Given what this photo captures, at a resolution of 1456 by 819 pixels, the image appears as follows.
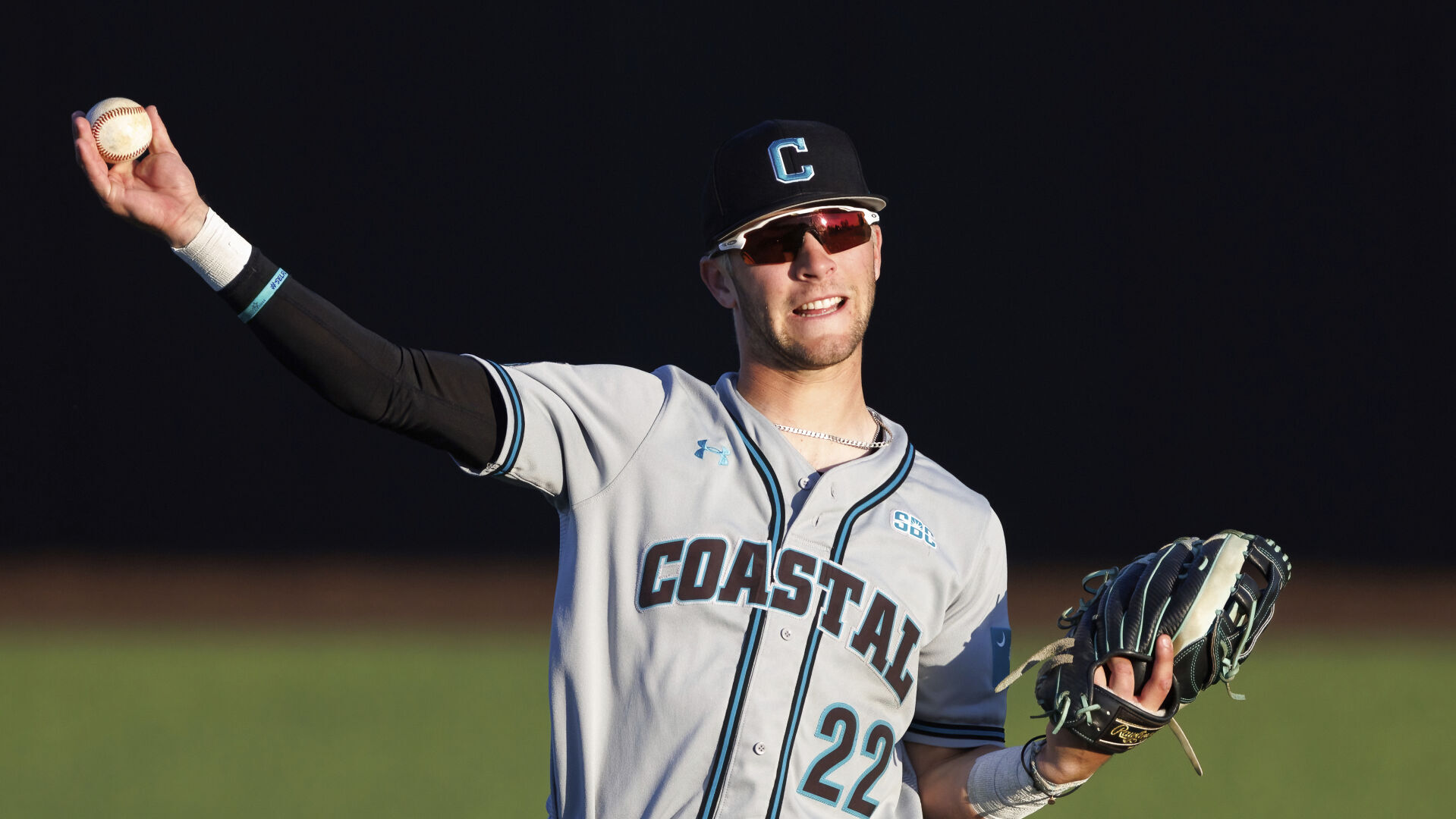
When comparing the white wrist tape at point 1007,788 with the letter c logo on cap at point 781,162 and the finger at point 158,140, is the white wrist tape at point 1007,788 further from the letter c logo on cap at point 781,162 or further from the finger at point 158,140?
the finger at point 158,140

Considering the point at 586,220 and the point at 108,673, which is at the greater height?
the point at 586,220

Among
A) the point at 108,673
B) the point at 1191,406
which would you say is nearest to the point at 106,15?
the point at 108,673

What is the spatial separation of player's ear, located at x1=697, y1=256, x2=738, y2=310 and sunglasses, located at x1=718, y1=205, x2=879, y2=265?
0.07 m

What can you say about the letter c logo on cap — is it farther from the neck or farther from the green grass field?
the green grass field

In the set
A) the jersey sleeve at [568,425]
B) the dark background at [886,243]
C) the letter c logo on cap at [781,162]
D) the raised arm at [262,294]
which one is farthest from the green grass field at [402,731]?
the raised arm at [262,294]

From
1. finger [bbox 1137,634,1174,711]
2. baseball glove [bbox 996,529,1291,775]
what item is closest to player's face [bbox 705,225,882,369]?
baseball glove [bbox 996,529,1291,775]

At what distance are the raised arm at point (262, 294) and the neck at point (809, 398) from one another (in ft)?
2.38

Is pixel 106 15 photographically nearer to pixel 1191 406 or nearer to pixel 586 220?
pixel 586 220

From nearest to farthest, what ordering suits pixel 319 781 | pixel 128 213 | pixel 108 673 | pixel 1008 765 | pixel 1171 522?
pixel 128 213 → pixel 1008 765 → pixel 319 781 → pixel 108 673 → pixel 1171 522

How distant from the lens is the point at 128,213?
6.53 feet

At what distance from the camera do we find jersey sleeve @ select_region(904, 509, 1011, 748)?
2625 mm

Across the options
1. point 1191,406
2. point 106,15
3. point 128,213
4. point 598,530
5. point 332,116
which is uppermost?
point 106,15

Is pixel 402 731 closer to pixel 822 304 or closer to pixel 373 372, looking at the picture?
pixel 822 304

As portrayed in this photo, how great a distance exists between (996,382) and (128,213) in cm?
803
